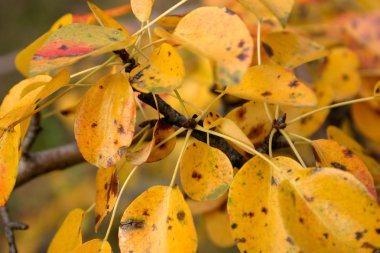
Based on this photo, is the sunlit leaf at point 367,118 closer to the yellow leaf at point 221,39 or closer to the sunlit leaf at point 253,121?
the sunlit leaf at point 253,121

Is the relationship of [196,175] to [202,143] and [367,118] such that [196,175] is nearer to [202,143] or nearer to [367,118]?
[202,143]

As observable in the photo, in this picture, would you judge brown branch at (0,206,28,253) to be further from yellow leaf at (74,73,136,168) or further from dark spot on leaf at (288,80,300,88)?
dark spot on leaf at (288,80,300,88)

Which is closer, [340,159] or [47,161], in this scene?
[340,159]

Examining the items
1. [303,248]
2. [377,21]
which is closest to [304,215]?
[303,248]

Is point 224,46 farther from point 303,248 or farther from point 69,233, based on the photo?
point 69,233

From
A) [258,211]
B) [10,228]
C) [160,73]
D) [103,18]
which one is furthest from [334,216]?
[10,228]

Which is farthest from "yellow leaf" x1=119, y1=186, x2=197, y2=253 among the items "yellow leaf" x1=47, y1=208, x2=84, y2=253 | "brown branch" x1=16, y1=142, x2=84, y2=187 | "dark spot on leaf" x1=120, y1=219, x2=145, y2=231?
"brown branch" x1=16, y1=142, x2=84, y2=187
